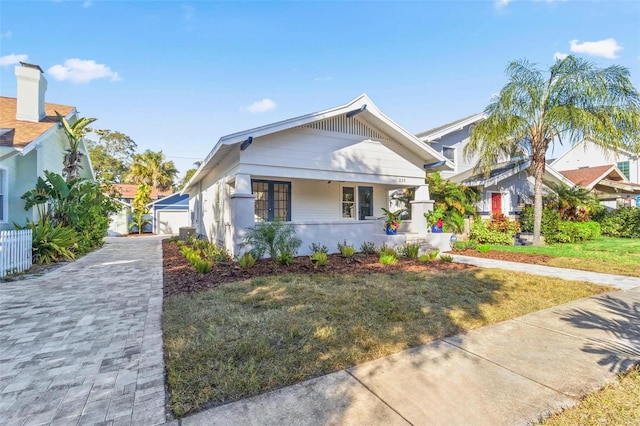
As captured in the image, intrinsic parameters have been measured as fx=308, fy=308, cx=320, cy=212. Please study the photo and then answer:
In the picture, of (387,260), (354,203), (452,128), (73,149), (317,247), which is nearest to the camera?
(387,260)

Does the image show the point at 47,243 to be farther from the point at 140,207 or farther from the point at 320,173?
the point at 140,207

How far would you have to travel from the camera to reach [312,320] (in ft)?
13.7

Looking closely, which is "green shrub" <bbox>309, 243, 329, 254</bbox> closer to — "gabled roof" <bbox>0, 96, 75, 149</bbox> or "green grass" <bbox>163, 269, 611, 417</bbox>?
"green grass" <bbox>163, 269, 611, 417</bbox>

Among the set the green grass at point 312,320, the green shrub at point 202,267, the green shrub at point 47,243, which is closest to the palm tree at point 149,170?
the green shrub at point 47,243

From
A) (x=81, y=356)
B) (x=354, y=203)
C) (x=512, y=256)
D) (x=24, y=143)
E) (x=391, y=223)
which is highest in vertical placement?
(x=24, y=143)

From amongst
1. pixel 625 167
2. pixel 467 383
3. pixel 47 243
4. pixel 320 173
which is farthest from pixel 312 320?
pixel 625 167

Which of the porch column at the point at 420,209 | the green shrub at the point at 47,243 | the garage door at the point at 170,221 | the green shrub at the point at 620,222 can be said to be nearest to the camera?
the green shrub at the point at 47,243

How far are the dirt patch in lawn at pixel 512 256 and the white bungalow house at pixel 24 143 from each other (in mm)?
15233

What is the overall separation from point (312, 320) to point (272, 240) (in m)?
4.02

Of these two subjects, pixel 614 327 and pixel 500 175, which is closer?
pixel 614 327

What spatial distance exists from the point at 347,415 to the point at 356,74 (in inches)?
638

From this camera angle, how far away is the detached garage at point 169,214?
26.8m

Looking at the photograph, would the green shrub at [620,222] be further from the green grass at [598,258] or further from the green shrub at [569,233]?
the green grass at [598,258]

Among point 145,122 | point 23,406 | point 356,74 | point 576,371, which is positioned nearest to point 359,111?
point 356,74
